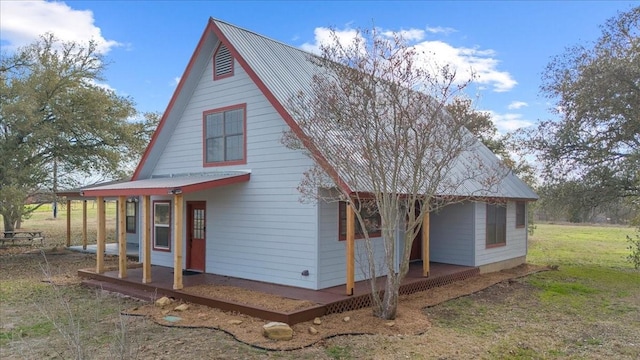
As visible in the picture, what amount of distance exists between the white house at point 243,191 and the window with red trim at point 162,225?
28mm

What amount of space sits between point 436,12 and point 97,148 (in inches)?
531

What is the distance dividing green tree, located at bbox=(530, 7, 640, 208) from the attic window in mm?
10421

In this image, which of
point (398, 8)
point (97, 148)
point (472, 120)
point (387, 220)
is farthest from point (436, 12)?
point (97, 148)

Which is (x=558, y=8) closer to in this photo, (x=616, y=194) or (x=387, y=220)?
(x=616, y=194)

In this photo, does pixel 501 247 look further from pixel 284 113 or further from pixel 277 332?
pixel 277 332

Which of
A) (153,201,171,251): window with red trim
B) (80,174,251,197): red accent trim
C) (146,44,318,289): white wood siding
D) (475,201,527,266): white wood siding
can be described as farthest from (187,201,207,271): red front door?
(475,201,527,266): white wood siding

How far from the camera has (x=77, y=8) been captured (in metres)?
14.4

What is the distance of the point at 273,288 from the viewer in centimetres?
959

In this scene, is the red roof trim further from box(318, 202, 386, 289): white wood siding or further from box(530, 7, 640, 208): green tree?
box(530, 7, 640, 208): green tree

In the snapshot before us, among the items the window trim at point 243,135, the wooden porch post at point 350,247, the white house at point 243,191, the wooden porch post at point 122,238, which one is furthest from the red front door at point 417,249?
the wooden porch post at point 122,238

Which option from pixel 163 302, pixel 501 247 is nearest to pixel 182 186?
pixel 163 302

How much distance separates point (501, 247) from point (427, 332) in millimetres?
8099

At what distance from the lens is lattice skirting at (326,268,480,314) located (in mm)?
8320

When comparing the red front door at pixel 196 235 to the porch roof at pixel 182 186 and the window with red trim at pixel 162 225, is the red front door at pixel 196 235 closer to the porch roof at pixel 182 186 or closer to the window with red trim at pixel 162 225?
the window with red trim at pixel 162 225
